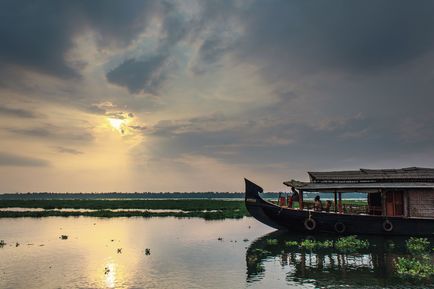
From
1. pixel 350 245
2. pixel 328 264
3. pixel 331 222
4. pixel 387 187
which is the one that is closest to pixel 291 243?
pixel 350 245

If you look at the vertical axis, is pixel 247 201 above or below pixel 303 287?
above

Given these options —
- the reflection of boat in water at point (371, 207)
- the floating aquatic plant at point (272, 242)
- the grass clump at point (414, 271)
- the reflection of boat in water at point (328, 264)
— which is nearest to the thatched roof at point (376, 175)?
the reflection of boat in water at point (371, 207)

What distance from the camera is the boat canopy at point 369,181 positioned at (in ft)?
93.6

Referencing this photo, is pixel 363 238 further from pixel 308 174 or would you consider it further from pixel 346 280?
pixel 346 280

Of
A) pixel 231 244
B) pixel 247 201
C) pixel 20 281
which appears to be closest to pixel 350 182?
pixel 247 201

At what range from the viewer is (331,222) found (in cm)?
2914

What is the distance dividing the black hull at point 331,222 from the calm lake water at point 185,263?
106 centimetres

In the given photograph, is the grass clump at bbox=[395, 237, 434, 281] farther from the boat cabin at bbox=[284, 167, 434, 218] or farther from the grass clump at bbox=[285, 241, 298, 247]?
the grass clump at bbox=[285, 241, 298, 247]

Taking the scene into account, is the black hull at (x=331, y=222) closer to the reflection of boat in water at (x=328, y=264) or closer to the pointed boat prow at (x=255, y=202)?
the pointed boat prow at (x=255, y=202)

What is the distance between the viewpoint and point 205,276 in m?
17.6

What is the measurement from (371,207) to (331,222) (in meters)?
4.10

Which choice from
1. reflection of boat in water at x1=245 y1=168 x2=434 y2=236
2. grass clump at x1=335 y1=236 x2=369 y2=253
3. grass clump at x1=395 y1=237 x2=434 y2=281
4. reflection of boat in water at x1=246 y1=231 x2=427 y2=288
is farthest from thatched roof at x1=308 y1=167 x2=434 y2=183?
grass clump at x1=395 y1=237 x2=434 y2=281

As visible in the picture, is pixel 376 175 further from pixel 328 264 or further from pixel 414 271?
pixel 414 271

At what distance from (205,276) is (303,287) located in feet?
14.4
